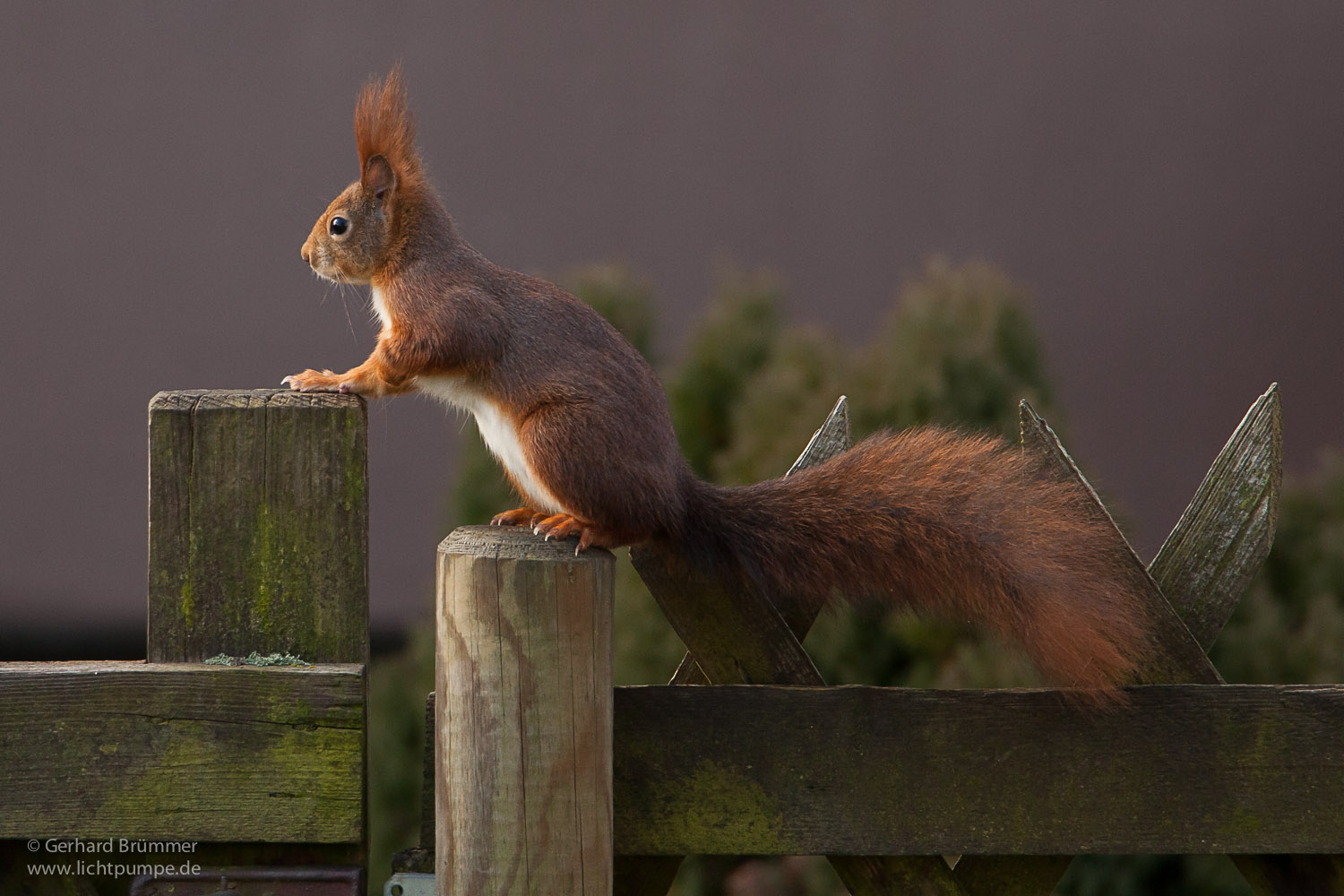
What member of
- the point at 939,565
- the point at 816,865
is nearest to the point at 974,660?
the point at 816,865

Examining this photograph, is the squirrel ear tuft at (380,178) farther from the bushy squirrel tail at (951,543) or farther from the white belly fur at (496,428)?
the bushy squirrel tail at (951,543)

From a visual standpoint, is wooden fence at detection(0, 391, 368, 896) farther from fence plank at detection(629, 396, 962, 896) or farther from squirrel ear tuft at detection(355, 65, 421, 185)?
squirrel ear tuft at detection(355, 65, 421, 185)

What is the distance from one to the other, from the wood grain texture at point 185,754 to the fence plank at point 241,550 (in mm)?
28

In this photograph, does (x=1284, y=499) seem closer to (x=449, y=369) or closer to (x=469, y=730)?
(x=449, y=369)

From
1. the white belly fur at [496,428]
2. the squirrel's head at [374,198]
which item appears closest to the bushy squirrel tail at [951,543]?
the white belly fur at [496,428]

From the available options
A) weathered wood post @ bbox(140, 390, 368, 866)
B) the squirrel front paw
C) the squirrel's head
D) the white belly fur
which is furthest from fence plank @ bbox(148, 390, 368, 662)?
the squirrel's head

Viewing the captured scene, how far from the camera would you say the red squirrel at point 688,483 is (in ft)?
2.99

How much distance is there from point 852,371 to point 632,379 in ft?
2.31

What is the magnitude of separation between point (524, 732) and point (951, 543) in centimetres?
34

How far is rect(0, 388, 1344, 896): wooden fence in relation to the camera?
2.65 feet

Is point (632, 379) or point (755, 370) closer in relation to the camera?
point (632, 379)

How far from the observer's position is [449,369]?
1.07 metres

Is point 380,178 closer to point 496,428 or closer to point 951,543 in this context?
point 496,428

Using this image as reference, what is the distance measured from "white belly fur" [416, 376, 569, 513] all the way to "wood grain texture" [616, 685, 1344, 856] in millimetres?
235
